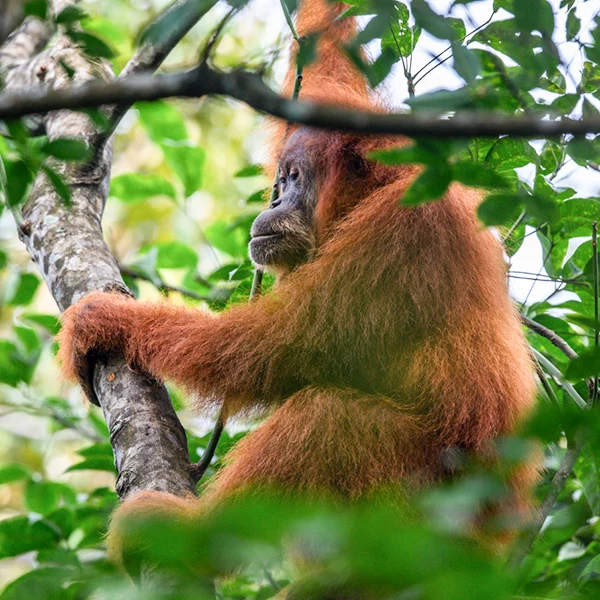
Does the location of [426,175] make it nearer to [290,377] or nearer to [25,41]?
[290,377]

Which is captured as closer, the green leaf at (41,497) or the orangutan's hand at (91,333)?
the orangutan's hand at (91,333)

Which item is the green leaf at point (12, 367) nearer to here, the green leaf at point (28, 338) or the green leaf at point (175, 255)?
the green leaf at point (28, 338)

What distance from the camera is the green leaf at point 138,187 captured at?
6020 mm

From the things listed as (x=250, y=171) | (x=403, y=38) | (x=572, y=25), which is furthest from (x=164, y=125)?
(x=572, y=25)

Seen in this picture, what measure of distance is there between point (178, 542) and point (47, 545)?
3.86m

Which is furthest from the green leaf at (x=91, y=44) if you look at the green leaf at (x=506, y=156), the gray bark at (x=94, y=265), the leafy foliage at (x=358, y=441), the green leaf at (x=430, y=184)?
the green leaf at (x=506, y=156)

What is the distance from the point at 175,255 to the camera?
19.5 ft

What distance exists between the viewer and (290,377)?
4.46 metres

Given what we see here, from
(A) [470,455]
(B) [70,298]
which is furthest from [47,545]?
(A) [470,455]

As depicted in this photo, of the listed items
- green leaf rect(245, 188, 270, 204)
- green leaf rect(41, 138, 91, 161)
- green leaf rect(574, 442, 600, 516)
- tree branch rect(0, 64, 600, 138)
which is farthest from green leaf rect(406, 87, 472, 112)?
green leaf rect(245, 188, 270, 204)

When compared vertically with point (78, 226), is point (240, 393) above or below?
below

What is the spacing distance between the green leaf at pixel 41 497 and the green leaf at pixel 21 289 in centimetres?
122

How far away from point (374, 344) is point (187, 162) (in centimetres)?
236

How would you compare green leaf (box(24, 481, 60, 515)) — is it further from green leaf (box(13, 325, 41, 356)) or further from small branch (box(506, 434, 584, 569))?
small branch (box(506, 434, 584, 569))
